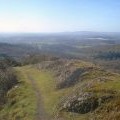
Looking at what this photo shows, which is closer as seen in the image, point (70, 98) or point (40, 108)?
point (70, 98)

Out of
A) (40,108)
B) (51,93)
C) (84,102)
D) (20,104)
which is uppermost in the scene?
(84,102)

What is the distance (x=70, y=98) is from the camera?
40.0 m

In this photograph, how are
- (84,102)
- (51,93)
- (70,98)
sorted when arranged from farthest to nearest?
(51,93) < (70,98) < (84,102)

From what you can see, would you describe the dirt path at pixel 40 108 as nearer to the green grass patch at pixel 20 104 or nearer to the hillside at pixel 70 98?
the hillside at pixel 70 98

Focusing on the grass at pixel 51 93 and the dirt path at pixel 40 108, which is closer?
the grass at pixel 51 93

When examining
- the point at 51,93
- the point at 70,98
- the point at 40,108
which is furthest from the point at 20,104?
the point at 70,98

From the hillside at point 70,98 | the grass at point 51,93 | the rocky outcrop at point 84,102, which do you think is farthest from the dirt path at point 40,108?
the rocky outcrop at point 84,102

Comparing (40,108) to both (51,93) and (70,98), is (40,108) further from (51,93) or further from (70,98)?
(51,93)

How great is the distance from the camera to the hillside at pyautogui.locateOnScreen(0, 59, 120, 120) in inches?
1377

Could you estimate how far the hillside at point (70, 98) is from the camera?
35.0m

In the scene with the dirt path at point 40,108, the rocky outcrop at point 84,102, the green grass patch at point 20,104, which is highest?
the rocky outcrop at point 84,102

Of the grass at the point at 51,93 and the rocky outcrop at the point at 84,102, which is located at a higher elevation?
the rocky outcrop at the point at 84,102

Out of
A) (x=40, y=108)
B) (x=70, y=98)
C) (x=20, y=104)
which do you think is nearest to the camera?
(x=70, y=98)

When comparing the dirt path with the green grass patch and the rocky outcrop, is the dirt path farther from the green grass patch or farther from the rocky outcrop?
the rocky outcrop
